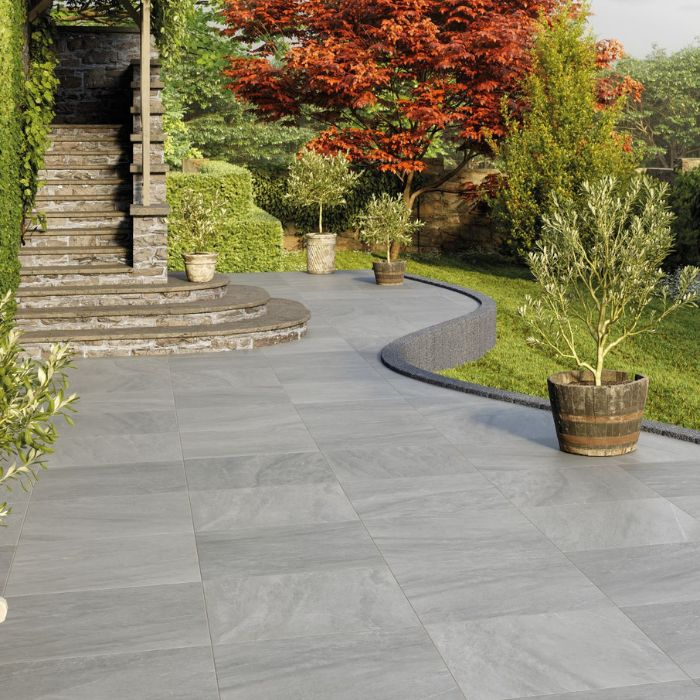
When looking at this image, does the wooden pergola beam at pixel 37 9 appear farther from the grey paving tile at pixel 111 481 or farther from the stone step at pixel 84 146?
the grey paving tile at pixel 111 481

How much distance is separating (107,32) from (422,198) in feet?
26.3

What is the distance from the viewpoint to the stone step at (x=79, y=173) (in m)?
13.9

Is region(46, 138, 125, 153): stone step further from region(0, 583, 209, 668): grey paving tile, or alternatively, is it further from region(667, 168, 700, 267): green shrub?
region(0, 583, 209, 668): grey paving tile

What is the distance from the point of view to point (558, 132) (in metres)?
18.2

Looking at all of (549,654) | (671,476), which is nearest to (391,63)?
(671,476)

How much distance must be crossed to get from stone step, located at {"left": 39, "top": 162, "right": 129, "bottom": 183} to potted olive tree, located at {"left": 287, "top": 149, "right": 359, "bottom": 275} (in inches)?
167

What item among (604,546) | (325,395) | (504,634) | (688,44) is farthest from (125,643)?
(688,44)

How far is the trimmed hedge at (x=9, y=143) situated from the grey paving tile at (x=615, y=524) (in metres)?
6.62

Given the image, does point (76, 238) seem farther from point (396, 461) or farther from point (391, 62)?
point (391, 62)

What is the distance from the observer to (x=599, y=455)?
7.02 m

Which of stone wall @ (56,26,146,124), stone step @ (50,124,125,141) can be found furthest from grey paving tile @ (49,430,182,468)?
stone wall @ (56,26,146,124)

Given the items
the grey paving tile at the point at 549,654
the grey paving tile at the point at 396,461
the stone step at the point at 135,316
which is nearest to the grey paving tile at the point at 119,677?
the grey paving tile at the point at 549,654

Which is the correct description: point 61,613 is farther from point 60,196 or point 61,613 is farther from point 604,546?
point 60,196

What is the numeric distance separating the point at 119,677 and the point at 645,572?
8.51ft
